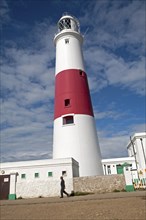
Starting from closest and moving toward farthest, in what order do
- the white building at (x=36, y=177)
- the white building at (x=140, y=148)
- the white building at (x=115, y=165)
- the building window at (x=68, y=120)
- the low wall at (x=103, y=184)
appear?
1. the low wall at (x=103, y=184)
2. the white building at (x=36, y=177)
3. the building window at (x=68, y=120)
4. the white building at (x=140, y=148)
5. the white building at (x=115, y=165)

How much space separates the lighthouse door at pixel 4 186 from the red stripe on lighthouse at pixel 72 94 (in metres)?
6.84

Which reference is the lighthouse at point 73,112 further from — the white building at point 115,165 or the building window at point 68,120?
the white building at point 115,165

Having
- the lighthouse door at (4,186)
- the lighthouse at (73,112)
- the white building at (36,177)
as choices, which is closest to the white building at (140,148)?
the lighthouse at (73,112)

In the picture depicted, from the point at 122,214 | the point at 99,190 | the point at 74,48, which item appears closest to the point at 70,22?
the point at 74,48

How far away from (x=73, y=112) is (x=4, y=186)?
8186 millimetres

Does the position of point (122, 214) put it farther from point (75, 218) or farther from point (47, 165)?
point (47, 165)

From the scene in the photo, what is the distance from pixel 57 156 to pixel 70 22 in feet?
49.5

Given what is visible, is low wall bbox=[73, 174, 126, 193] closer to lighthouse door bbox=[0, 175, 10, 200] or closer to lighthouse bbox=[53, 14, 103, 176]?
lighthouse bbox=[53, 14, 103, 176]

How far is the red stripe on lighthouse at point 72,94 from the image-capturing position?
1958 cm

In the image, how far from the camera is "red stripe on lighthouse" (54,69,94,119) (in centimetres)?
1958

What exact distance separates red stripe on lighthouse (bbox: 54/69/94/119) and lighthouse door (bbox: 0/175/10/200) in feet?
22.5

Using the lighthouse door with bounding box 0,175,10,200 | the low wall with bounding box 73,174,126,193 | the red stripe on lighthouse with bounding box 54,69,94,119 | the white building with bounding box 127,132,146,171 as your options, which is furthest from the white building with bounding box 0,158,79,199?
the white building with bounding box 127,132,146,171

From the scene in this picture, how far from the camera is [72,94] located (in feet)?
65.1

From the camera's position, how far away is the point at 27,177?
1691 cm
